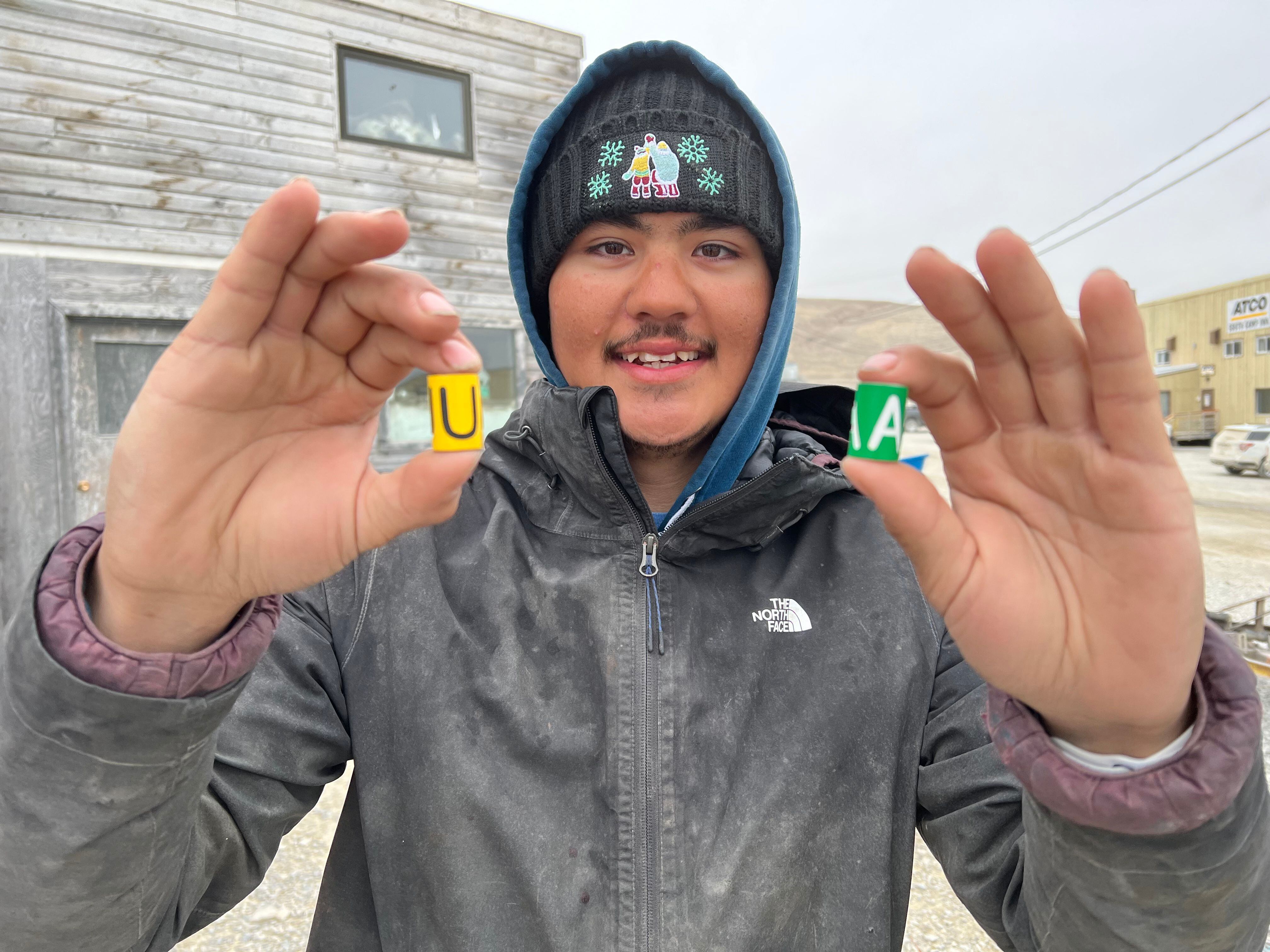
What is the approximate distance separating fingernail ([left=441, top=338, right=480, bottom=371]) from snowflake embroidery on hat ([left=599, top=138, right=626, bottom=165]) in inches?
42.8

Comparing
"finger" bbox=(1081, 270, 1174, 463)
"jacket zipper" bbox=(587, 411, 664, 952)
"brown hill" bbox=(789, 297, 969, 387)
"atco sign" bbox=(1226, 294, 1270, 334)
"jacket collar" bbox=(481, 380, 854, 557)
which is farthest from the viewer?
"brown hill" bbox=(789, 297, 969, 387)

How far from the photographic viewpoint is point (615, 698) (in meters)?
1.39

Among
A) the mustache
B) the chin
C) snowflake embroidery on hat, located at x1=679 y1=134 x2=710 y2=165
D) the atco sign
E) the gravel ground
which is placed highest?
the atco sign

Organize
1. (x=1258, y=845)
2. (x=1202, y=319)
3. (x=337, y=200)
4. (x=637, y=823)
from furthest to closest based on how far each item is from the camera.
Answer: (x=1202, y=319), (x=337, y=200), (x=637, y=823), (x=1258, y=845)

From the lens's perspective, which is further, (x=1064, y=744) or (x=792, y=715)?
(x=792, y=715)

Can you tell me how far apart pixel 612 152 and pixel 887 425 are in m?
1.26

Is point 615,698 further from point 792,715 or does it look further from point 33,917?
point 33,917

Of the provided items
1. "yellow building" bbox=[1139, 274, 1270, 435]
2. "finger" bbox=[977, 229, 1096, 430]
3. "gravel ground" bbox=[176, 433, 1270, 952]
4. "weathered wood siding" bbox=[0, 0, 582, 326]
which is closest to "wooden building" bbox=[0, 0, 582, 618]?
"weathered wood siding" bbox=[0, 0, 582, 326]

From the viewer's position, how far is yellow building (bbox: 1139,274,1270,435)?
25828 mm

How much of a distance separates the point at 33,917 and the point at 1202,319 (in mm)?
36564

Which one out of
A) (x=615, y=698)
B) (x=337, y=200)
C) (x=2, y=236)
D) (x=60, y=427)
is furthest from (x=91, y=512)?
(x=615, y=698)

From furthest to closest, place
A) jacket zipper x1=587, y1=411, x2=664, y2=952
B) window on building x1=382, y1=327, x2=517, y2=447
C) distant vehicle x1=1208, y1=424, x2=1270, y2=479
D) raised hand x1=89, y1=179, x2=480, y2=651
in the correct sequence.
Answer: distant vehicle x1=1208, y1=424, x2=1270, y2=479 < window on building x1=382, y1=327, x2=517, y2=447 < jacket zipper x1=587, y1=411, x2=664, y2=952 < raised hand x1=89, y1=179, x2=480, y2=651

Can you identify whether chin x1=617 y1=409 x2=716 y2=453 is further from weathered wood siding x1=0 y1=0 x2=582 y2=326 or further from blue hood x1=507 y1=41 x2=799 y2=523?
weathered wood siding x1=0 y1=0 x2=582 y2=326

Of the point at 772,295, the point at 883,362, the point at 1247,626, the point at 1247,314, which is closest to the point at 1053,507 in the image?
the point at 883,362
